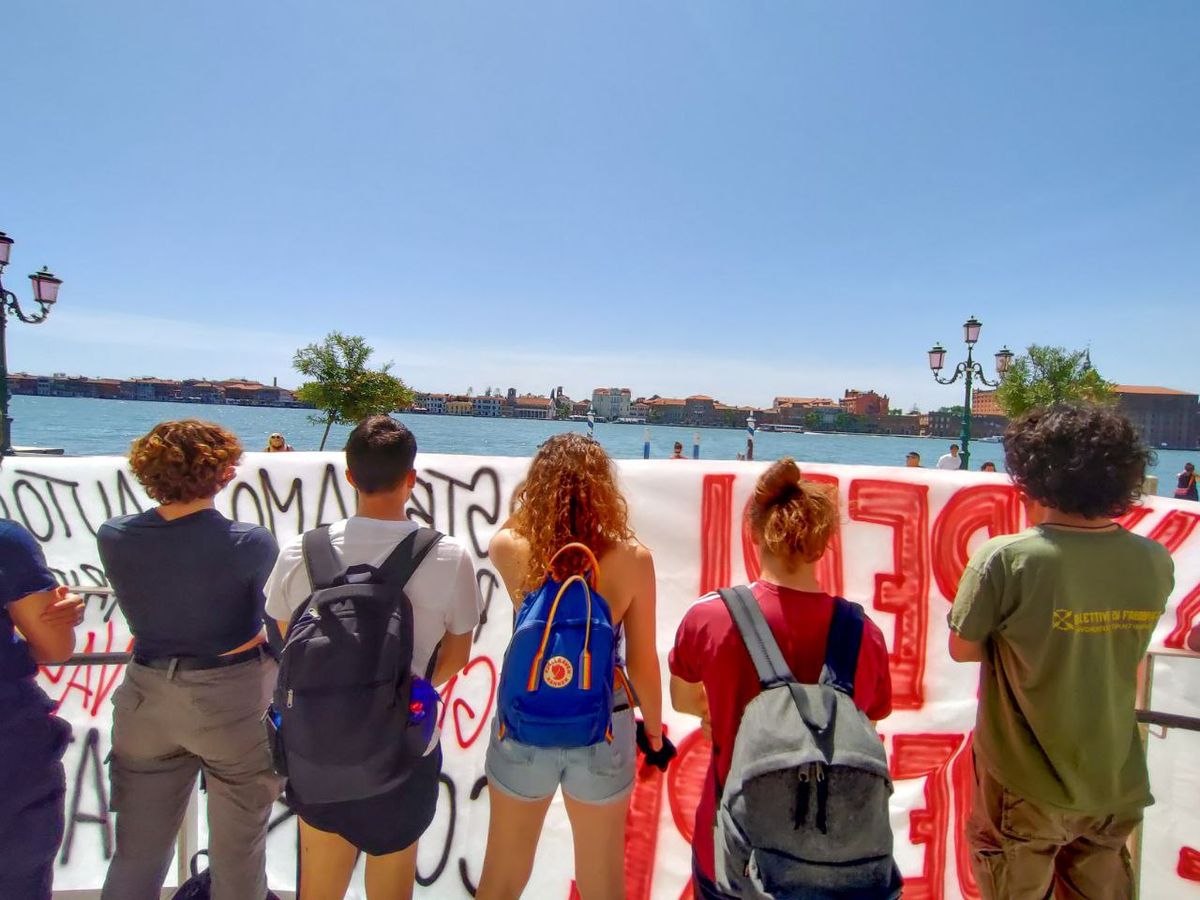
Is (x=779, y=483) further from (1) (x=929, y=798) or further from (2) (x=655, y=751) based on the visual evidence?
(1) (x=929, y=798)

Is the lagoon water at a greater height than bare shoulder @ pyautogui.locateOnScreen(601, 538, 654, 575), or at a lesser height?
lesser

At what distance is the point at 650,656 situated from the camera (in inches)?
75.4

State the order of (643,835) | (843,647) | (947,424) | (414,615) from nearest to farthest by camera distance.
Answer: (843,647) < (414,615) < (643,835) < (947,424)

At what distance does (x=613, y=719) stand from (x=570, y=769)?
173mm

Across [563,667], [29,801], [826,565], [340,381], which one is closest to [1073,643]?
[826,565]

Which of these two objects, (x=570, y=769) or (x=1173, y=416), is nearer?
(x=570, y=769)

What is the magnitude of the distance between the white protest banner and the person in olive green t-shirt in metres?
0.77

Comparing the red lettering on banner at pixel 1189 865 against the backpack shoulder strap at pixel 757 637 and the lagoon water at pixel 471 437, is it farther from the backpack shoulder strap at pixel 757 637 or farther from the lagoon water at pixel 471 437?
the lagoon water at pixel 471 437

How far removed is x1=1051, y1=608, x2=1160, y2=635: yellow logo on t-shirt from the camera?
67.6 inches

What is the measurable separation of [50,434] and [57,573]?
58.9m

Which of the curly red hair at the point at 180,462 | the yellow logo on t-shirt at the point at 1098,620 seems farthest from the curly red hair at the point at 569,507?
the yellow logo on t-shirt at the point at 1098,620

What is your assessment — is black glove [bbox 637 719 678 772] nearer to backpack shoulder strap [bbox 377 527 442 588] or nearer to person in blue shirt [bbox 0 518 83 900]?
backpack shoulder strap [bbox 377 527 442 588]

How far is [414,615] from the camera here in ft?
5.98

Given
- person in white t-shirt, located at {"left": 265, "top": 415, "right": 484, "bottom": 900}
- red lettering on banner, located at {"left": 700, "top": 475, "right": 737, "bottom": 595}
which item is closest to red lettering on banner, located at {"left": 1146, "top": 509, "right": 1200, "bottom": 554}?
red lettering on banner, located at {"left": 700, "top": 475, "right": 737, "bottom": 595}
